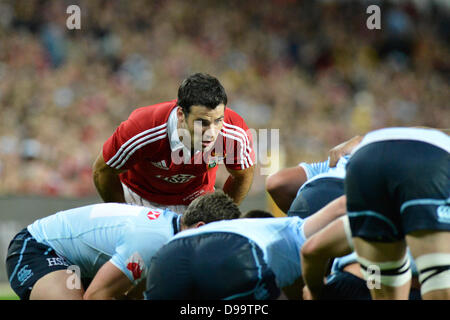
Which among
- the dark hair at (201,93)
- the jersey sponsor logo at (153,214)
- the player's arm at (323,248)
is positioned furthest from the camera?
the dark hair at (201,93)

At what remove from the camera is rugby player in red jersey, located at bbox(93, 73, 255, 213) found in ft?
12.5

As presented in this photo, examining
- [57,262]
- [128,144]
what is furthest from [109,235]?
[128,144]

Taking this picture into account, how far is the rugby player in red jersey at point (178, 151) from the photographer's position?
380 centimetres

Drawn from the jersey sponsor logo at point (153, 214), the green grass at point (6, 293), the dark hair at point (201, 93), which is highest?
the dark hair at point (201, 93)

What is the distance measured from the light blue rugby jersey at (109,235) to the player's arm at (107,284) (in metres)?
0.03

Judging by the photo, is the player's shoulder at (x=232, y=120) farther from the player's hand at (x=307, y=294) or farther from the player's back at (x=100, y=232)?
the player's hand at (x=307, y=294)

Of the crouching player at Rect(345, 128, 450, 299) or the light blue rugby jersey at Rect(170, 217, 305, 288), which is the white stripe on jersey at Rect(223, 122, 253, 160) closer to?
the light blue rugby jersey at Rect(170, 217, 305, 288)

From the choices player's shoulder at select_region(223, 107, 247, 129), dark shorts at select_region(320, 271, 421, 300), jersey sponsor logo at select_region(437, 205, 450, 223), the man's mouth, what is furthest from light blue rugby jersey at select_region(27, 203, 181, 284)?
jersey sponsor logo at select_region(437, 205, 450, 223)

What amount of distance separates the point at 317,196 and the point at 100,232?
1214 millimetres

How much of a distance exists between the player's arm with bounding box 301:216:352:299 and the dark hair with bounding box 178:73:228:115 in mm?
1351

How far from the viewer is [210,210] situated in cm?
320

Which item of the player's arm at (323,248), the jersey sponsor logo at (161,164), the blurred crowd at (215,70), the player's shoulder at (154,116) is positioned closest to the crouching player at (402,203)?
the player's arm at (323,248)

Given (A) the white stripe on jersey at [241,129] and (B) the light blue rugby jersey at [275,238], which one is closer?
(B) the light blue rugby jersey at [275,238]
